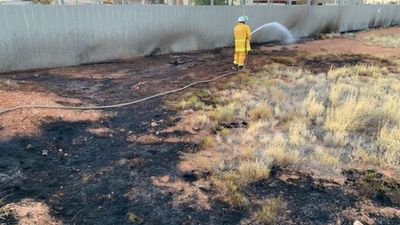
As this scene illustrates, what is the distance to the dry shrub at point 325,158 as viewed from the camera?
528 centimetres

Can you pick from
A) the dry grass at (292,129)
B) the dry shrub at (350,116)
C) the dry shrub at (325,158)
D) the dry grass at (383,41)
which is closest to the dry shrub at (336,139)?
the dry grass at (292,129)

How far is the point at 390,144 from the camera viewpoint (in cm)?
→ 579

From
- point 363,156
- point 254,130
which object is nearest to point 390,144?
point 363,156

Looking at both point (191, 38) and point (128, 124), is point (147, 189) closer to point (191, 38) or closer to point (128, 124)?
point (128, 124)

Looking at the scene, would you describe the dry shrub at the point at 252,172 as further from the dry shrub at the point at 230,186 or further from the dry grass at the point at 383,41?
the dry grass at the point at 383,41

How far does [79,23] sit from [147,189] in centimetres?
867

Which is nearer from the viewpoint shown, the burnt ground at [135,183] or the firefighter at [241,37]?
the burnt ground at [135,183]

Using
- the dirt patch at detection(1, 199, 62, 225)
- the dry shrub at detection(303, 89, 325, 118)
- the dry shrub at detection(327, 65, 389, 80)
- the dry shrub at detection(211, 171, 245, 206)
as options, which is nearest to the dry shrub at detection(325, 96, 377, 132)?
the dry shrub at detection(303, 89, 325, 118)

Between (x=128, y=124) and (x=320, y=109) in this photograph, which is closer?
(x=128, y=124)

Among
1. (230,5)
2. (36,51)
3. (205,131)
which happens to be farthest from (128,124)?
(230,5)

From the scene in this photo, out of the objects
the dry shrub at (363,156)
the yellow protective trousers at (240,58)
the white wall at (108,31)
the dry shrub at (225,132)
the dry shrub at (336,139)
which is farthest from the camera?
the yellow protective trousers at (240,58)

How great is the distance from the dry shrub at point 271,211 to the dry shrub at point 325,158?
51.1 inches

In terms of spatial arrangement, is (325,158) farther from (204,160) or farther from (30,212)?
(30,212)

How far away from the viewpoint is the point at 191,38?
50.3 feet
